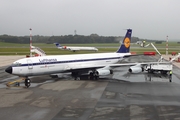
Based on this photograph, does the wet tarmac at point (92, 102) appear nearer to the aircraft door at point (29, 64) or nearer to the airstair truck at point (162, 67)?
the aircraft door at point (29, 64)

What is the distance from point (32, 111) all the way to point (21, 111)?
0.84 meters

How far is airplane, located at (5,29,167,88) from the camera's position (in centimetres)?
2625

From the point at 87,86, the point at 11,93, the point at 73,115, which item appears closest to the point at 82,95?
the point at 87,86

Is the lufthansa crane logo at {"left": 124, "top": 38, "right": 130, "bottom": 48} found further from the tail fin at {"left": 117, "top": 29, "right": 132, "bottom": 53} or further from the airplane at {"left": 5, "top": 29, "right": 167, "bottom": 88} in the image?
the airplane at {"left": 5, "top": 29, "right": 167, "bottom": 88}

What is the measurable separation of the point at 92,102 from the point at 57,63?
1313 centimetres

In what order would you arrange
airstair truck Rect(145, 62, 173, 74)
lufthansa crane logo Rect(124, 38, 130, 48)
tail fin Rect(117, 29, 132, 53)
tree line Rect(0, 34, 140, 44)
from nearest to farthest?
airstair truck Rect(145, 62, 173, 74) < tail fin Rect(117, 29, 132, 53) < lufthansa crane logo Rect(124, 38, 130, 48) < tree line Rect(0, 34, 140, 44)

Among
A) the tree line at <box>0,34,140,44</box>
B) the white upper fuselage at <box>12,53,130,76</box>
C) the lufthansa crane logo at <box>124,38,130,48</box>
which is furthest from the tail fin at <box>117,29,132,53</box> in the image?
the tree line at <box>0,34,140,44</box>

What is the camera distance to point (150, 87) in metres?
23.9

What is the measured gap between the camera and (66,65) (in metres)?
30.8

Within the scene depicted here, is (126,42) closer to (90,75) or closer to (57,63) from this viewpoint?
(90,75)

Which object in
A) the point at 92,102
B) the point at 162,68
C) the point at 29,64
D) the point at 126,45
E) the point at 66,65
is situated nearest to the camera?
the point at 92,102

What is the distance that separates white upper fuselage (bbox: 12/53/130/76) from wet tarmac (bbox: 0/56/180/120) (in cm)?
343

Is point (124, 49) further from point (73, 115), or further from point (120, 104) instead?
point (73, 115)

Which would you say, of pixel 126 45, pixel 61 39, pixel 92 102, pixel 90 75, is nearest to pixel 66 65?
pixel 90 75
